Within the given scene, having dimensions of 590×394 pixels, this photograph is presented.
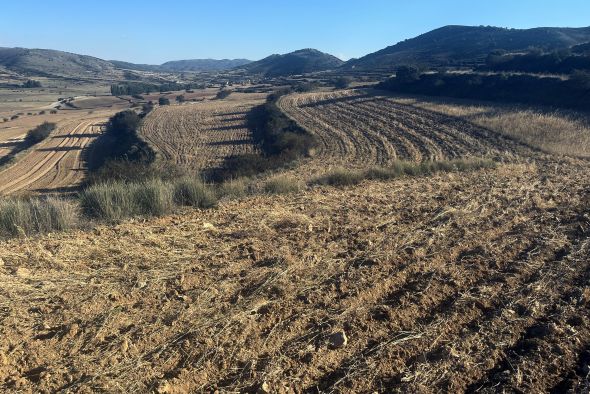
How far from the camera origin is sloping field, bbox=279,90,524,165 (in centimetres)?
2572

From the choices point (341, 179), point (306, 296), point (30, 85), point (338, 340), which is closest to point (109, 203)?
point (306, 296)

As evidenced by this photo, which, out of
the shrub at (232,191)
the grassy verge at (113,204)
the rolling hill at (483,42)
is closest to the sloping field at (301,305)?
the grassy verge at (113,204)

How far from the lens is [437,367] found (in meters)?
4.35

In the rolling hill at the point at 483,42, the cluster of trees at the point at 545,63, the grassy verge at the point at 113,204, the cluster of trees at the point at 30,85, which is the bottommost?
the grassy verge at the point at 113,204

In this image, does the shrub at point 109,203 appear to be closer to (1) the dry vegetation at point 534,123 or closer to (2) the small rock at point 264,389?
(2) the small rock at point 264,389

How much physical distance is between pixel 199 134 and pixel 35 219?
35.1 metres

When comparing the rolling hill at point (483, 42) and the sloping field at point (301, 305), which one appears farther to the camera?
the rolling hill at point (483, 42)

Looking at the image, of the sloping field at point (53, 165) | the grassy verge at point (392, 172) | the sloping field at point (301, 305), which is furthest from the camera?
the sloping field at point (53, 165)

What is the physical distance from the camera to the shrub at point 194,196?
9.73 m

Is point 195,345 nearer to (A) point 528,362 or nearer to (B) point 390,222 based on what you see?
(A) point 528,362

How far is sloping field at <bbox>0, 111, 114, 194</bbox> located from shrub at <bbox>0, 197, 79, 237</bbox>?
22.6 metres

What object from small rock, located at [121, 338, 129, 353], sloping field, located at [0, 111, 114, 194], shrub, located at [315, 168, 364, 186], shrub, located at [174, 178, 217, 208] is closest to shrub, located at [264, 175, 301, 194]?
shrub, located at [315, 168, 364, 186]

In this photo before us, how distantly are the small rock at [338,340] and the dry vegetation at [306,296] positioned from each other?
19mm

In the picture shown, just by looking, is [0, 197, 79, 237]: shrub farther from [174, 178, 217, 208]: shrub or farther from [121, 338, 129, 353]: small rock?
[121, 338, 129, 353]: small rock
